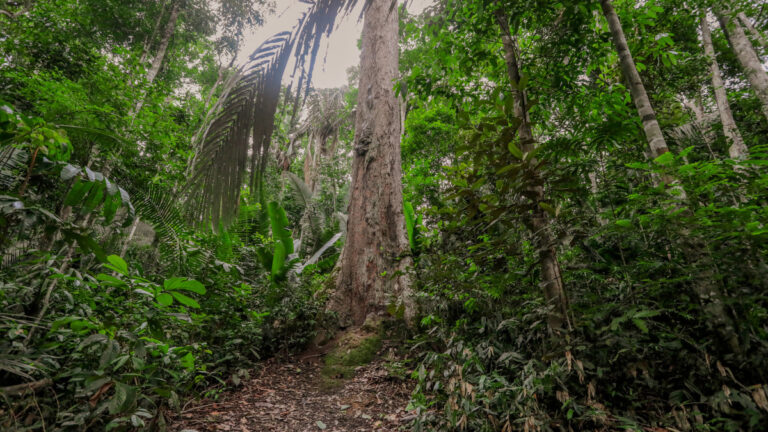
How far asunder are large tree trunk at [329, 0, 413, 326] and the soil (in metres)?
0.66

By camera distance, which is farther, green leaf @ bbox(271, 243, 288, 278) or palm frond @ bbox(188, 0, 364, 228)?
green leaf @ bbox(271, 243, 288, 278)

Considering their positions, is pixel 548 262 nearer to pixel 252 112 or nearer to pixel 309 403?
pixel 252 112

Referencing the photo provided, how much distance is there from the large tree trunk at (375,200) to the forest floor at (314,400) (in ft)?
1.95

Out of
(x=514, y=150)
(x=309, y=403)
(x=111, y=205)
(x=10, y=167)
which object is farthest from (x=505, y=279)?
(x=10, y=167)

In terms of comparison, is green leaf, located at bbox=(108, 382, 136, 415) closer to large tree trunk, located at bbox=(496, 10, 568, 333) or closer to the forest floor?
the forest floor

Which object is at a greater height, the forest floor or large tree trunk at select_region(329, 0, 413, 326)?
large tree trunk at select_region(329, 0, 413, 326)

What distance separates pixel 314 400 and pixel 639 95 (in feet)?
10.5

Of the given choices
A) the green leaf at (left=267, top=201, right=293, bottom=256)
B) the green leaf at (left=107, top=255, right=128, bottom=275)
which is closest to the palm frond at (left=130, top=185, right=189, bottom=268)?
the green leaf at (left=267, top=201, right=293, bottom=256)

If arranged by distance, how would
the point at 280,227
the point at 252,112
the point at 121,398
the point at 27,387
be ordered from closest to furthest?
the point at 252,112, the point at 121,398, the point at 27,387, the point at 280,227

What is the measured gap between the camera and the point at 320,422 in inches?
87.1

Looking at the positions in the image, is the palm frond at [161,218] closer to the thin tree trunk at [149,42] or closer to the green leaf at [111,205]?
the green leaf at [111,205]

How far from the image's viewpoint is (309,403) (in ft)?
8.30

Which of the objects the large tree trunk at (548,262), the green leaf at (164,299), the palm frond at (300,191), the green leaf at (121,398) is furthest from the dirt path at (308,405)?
the palm frond at (300,191)

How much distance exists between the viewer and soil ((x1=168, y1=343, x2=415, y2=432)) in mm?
2117
